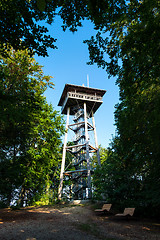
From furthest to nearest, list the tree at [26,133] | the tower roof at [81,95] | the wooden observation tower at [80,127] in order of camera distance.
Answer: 1. the tower roof at [81,95]
2. the wooden observation tower at [80,127]
3. the tree at [26,133]

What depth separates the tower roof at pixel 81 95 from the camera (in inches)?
803

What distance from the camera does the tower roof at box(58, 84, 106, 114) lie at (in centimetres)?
2039

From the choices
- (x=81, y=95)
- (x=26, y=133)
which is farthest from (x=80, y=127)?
(x=26, y=133)

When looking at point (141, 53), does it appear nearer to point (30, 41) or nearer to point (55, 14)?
point (55, 14)

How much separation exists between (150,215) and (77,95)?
14979mm

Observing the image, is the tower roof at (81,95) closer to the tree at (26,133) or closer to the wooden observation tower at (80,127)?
the wooden observation tower at (80,127)

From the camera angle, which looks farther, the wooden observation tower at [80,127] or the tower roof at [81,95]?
the tower roof at [81,95]

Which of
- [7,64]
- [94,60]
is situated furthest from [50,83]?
[94,60]

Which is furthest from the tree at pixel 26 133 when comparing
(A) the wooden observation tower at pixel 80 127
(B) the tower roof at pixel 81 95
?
(B) the tower roof at pixel 81 95

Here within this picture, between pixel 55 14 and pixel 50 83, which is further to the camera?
pixel 50 83

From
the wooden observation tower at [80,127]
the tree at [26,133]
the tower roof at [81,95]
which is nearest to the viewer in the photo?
the tree at [26,133]

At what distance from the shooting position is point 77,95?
20.6 m

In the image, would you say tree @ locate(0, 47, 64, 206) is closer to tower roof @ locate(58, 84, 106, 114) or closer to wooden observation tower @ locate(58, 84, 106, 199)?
wooden observation tower @ locate(58, 84, 106, 199)

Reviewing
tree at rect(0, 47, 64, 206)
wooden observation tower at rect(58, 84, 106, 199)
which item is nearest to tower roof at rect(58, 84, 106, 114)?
wooden observation tower at rect(58, 84, 106, 199)
